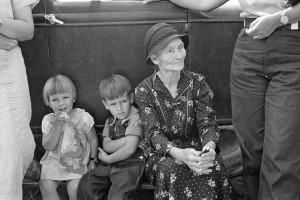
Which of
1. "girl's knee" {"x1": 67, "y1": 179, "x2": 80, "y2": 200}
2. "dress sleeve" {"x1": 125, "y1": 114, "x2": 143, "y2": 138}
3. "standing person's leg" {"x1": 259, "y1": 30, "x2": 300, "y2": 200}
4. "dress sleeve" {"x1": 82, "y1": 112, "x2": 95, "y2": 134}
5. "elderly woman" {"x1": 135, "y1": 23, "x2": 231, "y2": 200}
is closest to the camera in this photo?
"standing person's leg" {"x1": 259, "y1": 30, "x2": 300, "y2": 200}

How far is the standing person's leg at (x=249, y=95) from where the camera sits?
295 centimetres

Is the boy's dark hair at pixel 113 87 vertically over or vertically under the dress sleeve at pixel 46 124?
over

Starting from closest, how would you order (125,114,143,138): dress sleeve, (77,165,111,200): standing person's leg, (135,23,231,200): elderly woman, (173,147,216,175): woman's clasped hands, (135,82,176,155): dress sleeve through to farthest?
(173,147,216,175): woman's clasped hands → (135,23,231,200): elderly woman → (135,82,176,155): dress sleeve → (77,165,111,200): standing person's leg → (125,114,143,138): dress sleeve

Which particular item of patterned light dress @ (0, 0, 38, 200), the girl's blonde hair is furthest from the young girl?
patterned light dress @ (0, 0, 38, 200)

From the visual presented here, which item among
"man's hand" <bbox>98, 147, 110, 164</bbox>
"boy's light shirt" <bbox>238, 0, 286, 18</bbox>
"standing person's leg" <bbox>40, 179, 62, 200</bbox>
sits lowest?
"standing person's leg" <bbox>40, 179, 62, 200</bbox>

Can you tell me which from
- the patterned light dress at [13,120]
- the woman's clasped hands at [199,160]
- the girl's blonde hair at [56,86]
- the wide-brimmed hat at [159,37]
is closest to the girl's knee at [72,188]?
the patterned light dress at [13,120]

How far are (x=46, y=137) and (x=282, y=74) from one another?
182 centimetres

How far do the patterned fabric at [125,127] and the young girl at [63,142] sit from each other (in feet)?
0.47

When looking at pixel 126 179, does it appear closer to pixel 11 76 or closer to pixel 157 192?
pixel 157 192

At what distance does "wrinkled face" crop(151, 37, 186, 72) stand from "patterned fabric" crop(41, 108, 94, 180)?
2.68 feet

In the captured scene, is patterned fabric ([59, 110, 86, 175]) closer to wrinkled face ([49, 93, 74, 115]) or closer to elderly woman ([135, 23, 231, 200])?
wrinkled face ([49, 93, 74, 115])

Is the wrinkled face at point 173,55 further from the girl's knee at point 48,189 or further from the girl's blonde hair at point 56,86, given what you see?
the girl's knee at point 48,189

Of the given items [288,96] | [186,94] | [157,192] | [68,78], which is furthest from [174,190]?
[68,78]

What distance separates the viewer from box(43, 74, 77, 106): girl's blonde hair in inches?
143
